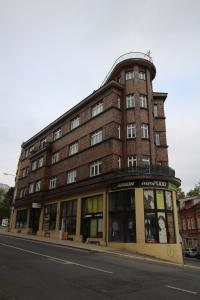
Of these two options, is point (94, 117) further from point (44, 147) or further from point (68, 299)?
point (68, 299)

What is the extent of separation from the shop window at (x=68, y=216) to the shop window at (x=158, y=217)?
10.3 metres

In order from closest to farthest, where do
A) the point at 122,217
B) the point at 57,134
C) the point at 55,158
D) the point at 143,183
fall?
the point at 143,183 → the point at 122,217 → the point at 55,158 → the point at 57,134

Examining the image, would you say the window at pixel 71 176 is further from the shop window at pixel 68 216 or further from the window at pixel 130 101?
the window at pixel 130 101

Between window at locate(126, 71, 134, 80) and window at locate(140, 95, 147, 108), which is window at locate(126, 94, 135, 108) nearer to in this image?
window at locate(140, 95, 147, 108)

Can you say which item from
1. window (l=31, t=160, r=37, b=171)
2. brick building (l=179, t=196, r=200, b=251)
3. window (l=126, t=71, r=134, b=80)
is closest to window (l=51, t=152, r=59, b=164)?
window (l=31, t=160, r=37, b=171)

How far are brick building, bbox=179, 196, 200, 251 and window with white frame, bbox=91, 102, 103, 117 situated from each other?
31026mm

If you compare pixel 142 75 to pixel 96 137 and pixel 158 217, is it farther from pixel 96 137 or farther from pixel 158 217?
pixel 158 217

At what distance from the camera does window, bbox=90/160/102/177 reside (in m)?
29.8

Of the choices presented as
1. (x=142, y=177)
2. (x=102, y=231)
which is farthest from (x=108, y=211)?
(x=142, y=177)

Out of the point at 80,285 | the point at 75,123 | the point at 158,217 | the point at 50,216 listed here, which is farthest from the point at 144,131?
the point at 80,285

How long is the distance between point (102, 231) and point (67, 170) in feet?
34.4

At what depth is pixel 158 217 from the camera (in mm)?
24969

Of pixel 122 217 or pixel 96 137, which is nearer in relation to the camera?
pixel 122 217

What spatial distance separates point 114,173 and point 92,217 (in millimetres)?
5656
